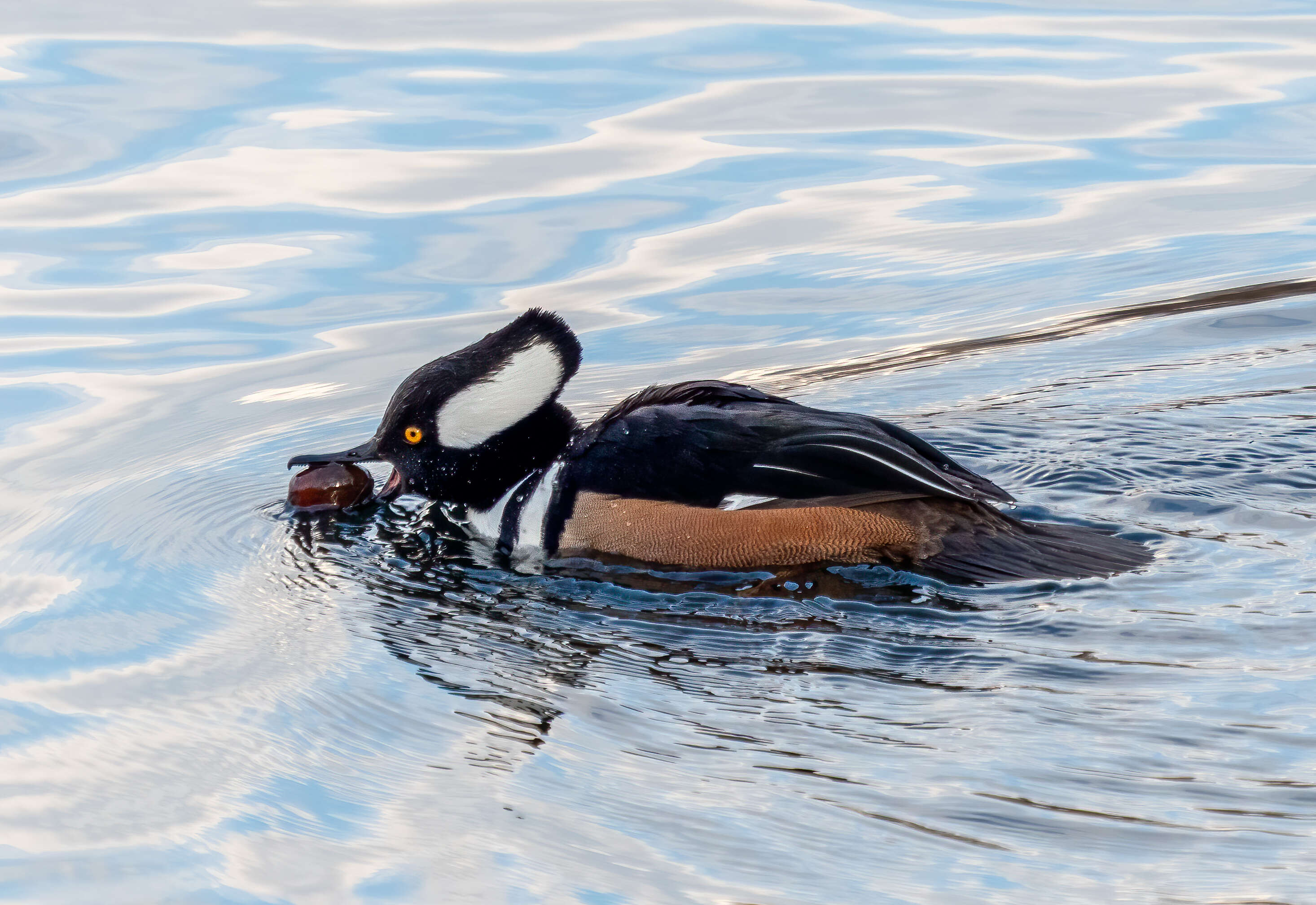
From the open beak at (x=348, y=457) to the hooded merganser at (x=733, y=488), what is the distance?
0.28 m

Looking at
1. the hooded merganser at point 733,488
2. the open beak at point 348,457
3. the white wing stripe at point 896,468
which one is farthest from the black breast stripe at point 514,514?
the white wing stripe at point 896,468

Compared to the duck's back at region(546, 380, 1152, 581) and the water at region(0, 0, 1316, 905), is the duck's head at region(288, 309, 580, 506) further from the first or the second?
the duck's back at region(546, 380, 1152, 581)

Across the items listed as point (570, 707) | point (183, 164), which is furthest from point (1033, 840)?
point (183, 164)

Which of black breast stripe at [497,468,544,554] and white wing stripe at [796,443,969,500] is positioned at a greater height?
white wing stripe at [796,443,969,500]

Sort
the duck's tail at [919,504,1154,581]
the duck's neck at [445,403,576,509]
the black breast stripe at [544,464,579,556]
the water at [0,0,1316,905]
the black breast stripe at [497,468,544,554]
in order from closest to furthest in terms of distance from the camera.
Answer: the water at [0,0,1316,905] < the duck's tail at [919,504,1154,581] < the black breast stripe at [544,464,579,556] < the black breast stripe at [497,468,544,554] < the duck's neck at [445,403,576,509]

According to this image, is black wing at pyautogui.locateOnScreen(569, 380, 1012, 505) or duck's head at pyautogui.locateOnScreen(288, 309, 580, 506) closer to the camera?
black wing at pyautogui.locateOnScreen(569, 380, 1012, 505)

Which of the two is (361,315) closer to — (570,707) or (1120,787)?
(570,707)

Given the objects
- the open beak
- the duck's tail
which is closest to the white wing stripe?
the duck's tail

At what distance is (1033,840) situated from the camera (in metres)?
3.95

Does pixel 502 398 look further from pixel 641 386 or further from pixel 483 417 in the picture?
pixel 641 386

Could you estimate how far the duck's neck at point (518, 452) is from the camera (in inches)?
256

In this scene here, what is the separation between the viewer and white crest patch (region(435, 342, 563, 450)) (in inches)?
251

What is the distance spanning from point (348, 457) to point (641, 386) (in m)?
2.16

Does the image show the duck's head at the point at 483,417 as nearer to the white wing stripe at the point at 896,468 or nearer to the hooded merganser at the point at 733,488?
the hooded merganser at the point at 733,488
